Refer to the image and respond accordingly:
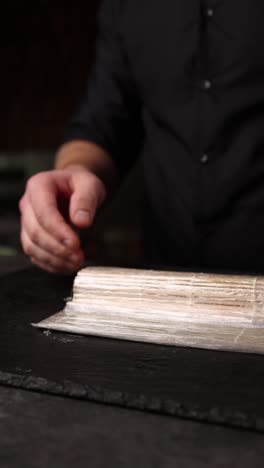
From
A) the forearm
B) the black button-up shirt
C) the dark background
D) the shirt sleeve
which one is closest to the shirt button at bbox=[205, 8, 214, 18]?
the black button-up shirt

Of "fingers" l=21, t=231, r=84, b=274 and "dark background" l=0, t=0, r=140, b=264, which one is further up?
→ "dark background" l=0, t=0, r=140, b=264

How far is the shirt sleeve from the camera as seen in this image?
1758 mm

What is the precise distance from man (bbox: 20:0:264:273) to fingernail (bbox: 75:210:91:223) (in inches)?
3.3

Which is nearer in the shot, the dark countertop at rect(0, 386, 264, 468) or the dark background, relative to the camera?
the dark countertop at rect(0, 386, 264, 468)

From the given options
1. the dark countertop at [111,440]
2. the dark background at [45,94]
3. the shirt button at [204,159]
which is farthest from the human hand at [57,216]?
the dark background at [45,94]

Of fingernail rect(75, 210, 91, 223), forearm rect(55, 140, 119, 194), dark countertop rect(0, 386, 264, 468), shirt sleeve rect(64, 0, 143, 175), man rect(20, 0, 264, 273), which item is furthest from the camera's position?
shirt sleeve rect(64, 0, 143, 175)

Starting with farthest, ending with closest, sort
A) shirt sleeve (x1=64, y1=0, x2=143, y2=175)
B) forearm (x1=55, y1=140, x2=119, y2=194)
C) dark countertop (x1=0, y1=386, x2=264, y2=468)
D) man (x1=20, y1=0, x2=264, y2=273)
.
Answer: shirt sleeve (x1=64, y1=0, x2=143, y2=175), forearm (x1=55, y1=140, x2=119, y2=194), man (x1=20, y1=0, x2=264, y2=273), dark countertop (x1=0, y1=386, x2=264, y2=468)

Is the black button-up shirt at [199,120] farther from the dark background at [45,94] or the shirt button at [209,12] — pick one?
the dark background at [45,94]

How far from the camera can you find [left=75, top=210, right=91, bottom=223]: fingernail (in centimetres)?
111

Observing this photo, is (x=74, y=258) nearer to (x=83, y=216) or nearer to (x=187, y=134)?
(x=83, y=216)

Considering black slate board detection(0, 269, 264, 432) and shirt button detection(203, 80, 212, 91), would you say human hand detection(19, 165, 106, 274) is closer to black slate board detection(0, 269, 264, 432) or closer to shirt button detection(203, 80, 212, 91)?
black slate board detection(0, 269, 264, 432)

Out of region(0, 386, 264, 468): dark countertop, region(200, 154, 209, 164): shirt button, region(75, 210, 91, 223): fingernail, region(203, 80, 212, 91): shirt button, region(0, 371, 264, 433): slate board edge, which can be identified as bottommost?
region(0, 386, 264, 468): dark countertop

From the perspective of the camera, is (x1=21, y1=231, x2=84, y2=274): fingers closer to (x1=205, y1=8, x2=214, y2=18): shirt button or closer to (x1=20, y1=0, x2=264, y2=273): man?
(x1=20, y1=0, x2=264, y2=273): man

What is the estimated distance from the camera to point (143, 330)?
83 cm
